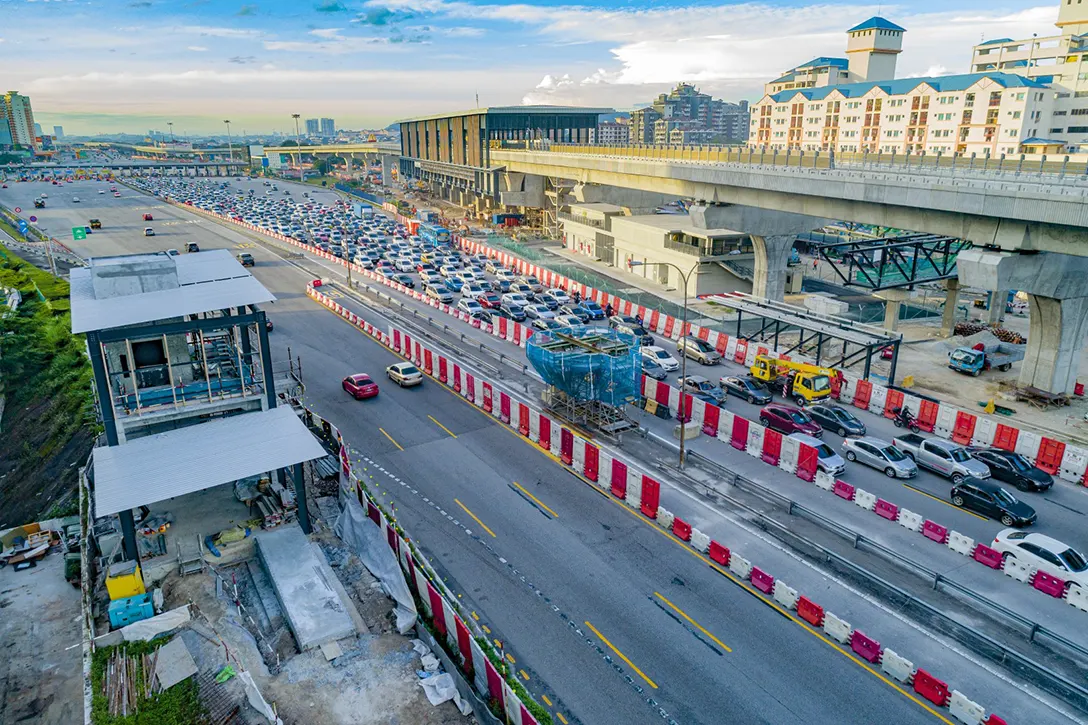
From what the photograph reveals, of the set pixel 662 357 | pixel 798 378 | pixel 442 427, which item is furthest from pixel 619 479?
pixel 662 357

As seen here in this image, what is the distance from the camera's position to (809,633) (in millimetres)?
20312

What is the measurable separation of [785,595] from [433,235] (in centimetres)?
8141

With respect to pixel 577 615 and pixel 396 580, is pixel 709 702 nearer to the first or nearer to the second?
pixel 577 615

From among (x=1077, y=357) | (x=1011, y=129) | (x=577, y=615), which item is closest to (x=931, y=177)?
(x=1077, y=357)

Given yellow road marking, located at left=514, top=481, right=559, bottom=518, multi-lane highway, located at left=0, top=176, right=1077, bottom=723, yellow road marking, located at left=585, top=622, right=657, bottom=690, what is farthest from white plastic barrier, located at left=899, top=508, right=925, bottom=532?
yellow road marking, located at left=585, top=622, right=657, bottom=690

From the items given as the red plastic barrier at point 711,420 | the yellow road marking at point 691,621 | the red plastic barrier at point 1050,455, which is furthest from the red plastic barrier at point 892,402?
the yellow road marking at point 691,621

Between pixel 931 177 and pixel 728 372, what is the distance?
1606 cm

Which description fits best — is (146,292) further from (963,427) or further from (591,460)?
(963,427)

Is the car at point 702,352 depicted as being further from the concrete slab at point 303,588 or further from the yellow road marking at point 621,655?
the concrete slab at point 303,588

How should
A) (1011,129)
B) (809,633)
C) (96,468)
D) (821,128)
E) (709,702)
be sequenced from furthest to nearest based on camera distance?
(821,128) < (1011,129) < (96,468) < (809,633) < (709,702)

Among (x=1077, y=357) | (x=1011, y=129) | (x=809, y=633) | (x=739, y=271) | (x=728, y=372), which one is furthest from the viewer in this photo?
(x=1011, y=129)

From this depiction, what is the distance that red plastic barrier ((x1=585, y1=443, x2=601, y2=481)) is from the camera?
29594 millimetres

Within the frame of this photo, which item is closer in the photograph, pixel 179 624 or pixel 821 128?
pixel 179 624

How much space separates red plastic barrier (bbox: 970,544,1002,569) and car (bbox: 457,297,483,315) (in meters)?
39.8
